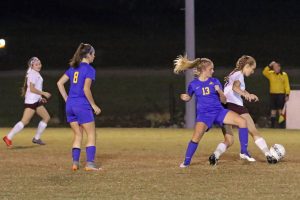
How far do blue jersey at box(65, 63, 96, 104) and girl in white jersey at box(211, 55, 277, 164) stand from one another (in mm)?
→ 2207

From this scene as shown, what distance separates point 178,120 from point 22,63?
25.3m

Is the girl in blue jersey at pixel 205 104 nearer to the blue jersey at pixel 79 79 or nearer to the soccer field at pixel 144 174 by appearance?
the soccer field at pixel 144 174

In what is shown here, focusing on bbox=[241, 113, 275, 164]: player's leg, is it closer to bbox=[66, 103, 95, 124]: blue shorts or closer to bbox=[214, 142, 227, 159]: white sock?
bbox=[214, 142, 227, 159]: white sock

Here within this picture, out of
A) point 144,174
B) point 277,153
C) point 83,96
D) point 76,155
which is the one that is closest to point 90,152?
point 76,155

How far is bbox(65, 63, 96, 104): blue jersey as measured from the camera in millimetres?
13523

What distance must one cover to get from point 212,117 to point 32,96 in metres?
5.12

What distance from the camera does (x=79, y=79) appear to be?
13523mm

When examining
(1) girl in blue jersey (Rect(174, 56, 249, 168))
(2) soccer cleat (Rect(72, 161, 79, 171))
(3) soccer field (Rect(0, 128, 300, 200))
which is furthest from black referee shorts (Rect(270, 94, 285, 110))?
(2) soccer cleat (Rect(72, 161, 79, 171))

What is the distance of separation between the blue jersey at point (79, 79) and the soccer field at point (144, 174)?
104 centimetres

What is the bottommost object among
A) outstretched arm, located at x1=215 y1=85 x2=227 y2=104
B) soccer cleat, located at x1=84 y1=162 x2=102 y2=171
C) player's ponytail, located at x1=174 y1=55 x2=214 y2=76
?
soccer cleat, located at x1=84 y1=162 x2=102 y2=171

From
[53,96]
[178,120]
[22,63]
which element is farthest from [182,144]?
[22,63]

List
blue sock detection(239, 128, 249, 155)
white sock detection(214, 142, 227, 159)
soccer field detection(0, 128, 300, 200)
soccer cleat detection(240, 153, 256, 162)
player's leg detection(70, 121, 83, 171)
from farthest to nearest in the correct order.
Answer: soccer cleat detection(240, 153, 256, 162) < blue sock detection(239, 128, 249, 155) < white sock detection(214, 142, 227, 159) < player's leg detection(70, 121, 83, 171) < soccer field detection(0, 128, 300, 200)

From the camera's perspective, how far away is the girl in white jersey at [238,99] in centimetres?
1435

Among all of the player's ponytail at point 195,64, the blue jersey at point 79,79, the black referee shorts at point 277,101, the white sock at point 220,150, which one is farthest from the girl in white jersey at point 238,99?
the black referee shorts at point 277,101
